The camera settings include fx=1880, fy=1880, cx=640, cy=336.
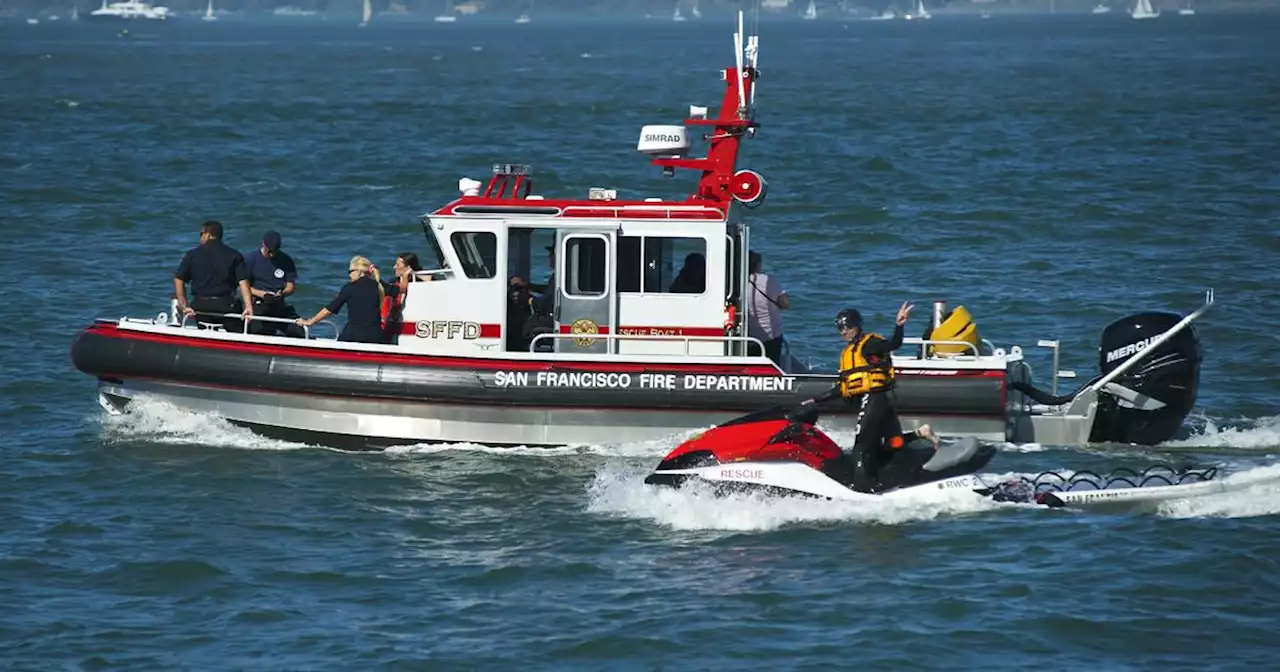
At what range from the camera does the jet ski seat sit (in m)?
14.1

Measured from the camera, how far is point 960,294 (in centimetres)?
2495

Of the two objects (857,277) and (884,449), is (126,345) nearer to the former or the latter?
(884,449)

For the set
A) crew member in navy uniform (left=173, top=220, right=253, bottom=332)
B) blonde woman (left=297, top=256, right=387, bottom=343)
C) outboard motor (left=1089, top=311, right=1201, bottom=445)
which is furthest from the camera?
crew member in navy uniform (left=173, top=220, right=253, bottom=332)

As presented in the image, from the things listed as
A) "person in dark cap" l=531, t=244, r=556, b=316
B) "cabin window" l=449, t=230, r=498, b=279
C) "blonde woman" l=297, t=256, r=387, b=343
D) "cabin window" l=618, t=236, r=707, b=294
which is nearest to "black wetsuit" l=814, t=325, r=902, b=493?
"cabin window" l=618, t=236, r=707, b=294

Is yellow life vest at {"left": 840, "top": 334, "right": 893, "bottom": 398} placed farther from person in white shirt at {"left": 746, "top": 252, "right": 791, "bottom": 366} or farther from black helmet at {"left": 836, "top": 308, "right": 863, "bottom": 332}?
person in white shirt at {"left": 746, "top": 252, "right": 791, "bottom": 366}

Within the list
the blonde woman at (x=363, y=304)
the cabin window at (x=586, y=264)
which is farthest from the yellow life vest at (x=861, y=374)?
the blonde woman at (x=363, y=304)

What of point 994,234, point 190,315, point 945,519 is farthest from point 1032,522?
point 994,234

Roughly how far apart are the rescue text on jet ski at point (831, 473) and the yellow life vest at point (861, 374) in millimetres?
358

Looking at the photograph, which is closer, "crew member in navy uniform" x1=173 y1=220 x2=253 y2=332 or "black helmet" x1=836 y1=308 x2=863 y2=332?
"black helmet" x1=836 y1=308 x2=863 y2=332

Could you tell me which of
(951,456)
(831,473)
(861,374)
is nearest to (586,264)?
(861,374)

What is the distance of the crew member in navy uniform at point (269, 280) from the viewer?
16.8 m

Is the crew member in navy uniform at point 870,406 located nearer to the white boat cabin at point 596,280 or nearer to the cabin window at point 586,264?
the white boat cabin at point 596,280

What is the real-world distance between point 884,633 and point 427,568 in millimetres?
3347

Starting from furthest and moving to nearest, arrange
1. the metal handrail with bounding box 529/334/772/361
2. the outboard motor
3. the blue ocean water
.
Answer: the metal handrail with bounding box 529/334/772/361 < the outboard motor < the blue ocean water
